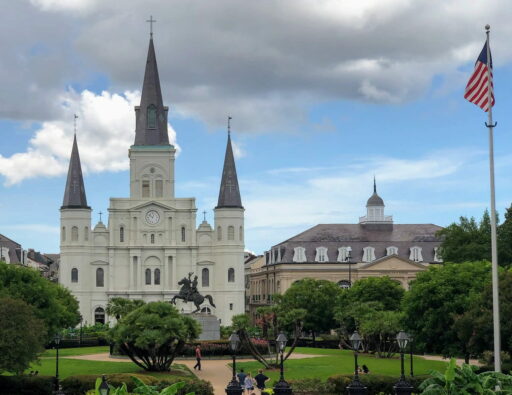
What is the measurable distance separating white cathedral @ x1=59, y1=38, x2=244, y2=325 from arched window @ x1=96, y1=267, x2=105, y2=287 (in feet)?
0.39

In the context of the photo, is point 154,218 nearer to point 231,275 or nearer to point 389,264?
point 231,275

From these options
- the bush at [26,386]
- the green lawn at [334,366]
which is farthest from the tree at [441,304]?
the bush at [26,386]

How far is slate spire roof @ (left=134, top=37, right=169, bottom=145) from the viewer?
117 m

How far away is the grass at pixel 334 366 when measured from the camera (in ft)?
167

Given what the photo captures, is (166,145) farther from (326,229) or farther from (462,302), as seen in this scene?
(462,302)

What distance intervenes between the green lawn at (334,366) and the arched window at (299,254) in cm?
4741

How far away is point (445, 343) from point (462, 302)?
2420mm

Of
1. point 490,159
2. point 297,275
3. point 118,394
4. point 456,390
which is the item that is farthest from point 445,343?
point 297,275

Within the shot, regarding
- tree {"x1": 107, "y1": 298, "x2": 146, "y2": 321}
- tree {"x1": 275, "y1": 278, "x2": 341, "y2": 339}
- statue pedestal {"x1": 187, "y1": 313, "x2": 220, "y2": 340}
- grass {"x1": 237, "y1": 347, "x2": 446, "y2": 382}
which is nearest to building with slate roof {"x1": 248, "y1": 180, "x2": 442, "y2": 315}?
tree {"x1": 275, "y1": 278, "x2": 341, "y2": 339}

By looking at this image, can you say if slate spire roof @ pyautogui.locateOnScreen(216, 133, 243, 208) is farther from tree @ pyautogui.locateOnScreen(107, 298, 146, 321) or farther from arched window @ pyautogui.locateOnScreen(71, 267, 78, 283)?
tree @ pyautogui.locateOnScreen(107, 298, 146, 321)

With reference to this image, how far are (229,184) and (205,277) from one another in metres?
11.6

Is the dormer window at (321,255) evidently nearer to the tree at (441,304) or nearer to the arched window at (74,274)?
the arched window at (74,274)

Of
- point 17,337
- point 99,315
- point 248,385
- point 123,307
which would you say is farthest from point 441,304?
point 99,315

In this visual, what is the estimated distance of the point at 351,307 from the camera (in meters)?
78.1
